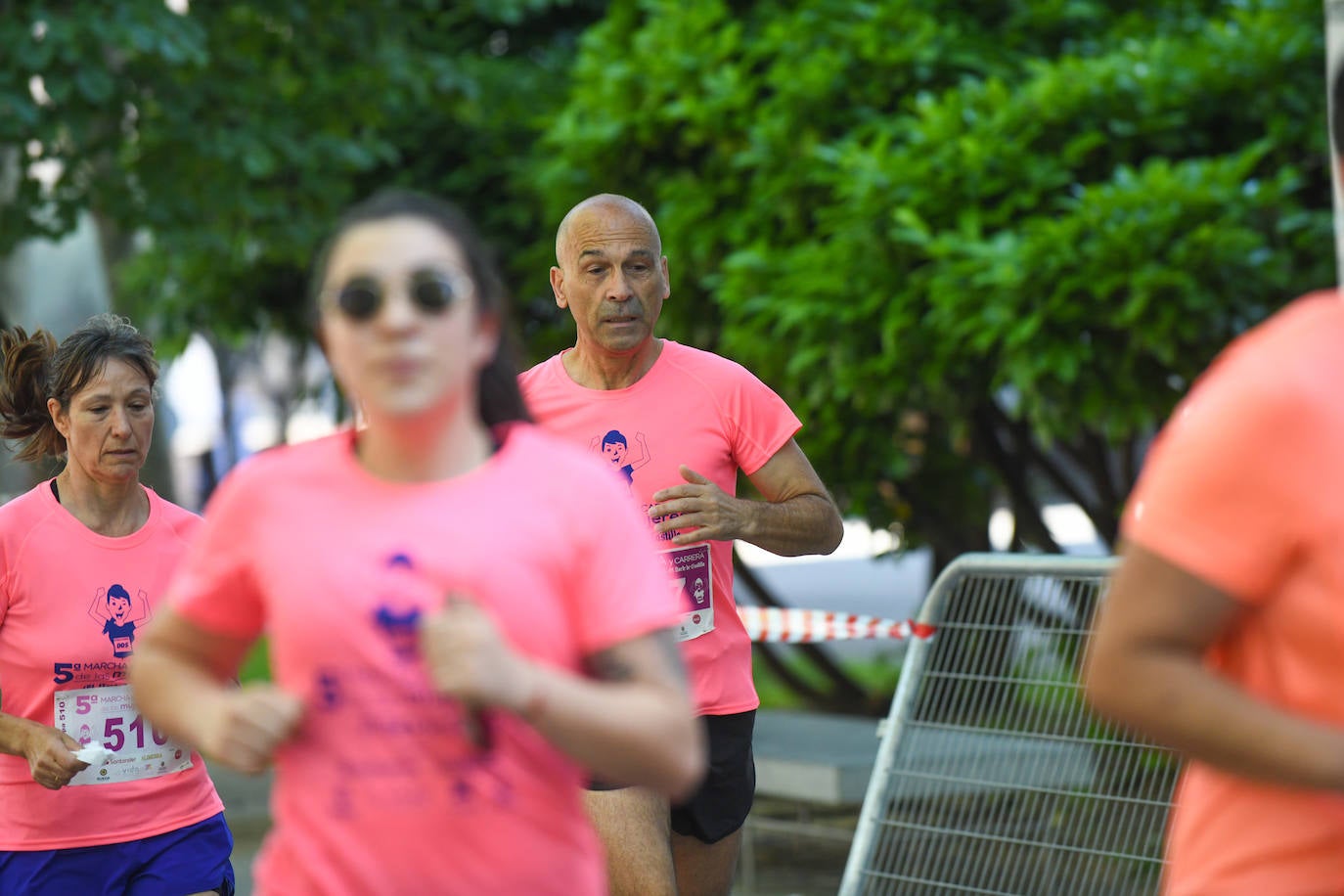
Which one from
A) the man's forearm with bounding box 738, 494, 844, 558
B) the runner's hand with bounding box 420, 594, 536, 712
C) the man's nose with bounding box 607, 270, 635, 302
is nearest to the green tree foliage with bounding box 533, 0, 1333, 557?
the man's forearm with bounding box 738, 494, 844, 558

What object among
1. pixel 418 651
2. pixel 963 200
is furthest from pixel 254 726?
pixel 963 200

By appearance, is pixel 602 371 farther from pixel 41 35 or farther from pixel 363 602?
pixel 41 35

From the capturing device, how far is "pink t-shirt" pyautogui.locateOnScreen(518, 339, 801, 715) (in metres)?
4.43

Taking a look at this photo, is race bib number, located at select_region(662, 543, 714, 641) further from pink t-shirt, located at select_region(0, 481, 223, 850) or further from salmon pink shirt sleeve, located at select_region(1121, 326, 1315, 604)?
salmon pink shirt sleeve, located at select_region(1121, 326, 1315, 604)

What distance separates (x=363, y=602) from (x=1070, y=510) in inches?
1095

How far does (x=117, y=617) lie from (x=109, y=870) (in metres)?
0.57

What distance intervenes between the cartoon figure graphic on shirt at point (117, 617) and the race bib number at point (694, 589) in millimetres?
1274

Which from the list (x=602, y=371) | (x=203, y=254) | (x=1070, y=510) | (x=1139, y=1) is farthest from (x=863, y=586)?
(x=602, y=371)

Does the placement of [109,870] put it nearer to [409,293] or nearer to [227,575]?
[227,575]

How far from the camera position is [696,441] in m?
4.45

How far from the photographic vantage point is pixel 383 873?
2010 mm

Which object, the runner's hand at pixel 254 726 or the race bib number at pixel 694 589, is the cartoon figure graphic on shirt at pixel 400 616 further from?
the race bib number at pixel 694 589

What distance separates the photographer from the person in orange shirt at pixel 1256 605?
72.5 inches

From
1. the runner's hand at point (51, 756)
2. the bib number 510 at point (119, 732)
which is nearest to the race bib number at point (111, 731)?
the bib number 510 at point (119, 732)
